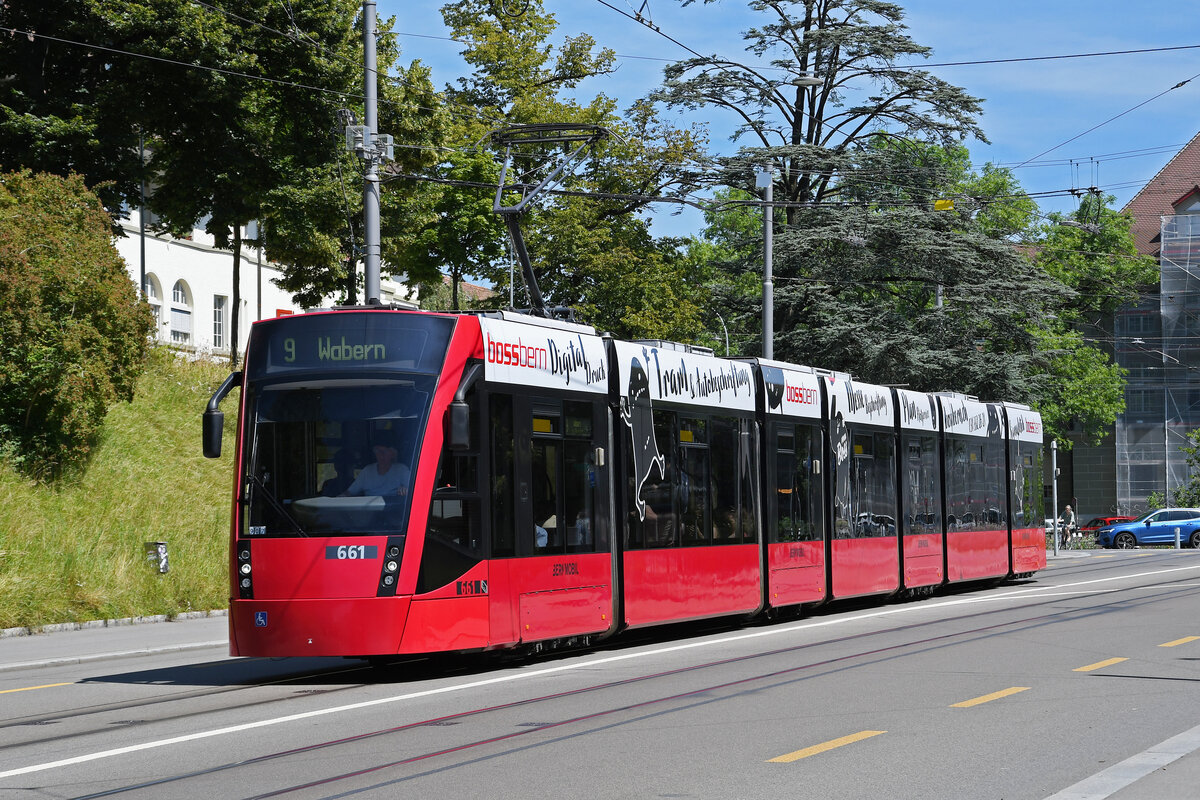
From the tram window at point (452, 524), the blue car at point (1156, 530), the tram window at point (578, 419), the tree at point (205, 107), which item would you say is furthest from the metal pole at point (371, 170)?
the blue car at point (1156, 530)

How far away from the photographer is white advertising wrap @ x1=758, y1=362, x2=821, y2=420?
19.0m

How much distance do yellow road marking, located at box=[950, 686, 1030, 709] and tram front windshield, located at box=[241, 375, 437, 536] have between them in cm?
481

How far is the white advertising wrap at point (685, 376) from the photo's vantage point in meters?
15.6

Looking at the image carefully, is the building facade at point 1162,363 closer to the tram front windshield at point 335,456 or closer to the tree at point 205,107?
the tree at point 205,107

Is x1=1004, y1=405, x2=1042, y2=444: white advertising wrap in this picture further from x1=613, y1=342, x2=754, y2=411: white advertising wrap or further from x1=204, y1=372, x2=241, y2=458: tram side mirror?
x1=204, y1=372, x2=241, y2=458: tram side mirror

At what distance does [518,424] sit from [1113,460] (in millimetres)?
69695

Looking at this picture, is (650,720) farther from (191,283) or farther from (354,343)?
(191,283)

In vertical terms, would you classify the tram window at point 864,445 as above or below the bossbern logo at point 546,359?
below

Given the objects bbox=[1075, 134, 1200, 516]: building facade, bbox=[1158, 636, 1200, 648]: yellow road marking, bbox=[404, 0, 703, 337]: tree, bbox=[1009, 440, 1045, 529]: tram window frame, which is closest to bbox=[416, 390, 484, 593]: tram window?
bbox=[1158, 636, 1200, 648]: yellow road marking

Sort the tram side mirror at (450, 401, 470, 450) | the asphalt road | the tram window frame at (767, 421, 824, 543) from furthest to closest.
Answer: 1. the tram window frame at (767, 421, 824, 543)
2. the tram side mirror at (450, 401, 470, 450)
3. the asphalt road

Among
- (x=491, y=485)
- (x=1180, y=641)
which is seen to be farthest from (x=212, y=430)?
(x=1180, y=641)

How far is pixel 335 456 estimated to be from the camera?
41.4 feet

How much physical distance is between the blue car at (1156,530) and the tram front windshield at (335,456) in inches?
1962

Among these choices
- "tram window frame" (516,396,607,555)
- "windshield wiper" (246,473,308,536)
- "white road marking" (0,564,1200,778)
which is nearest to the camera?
"white road marking" (0,564,1200,778)
